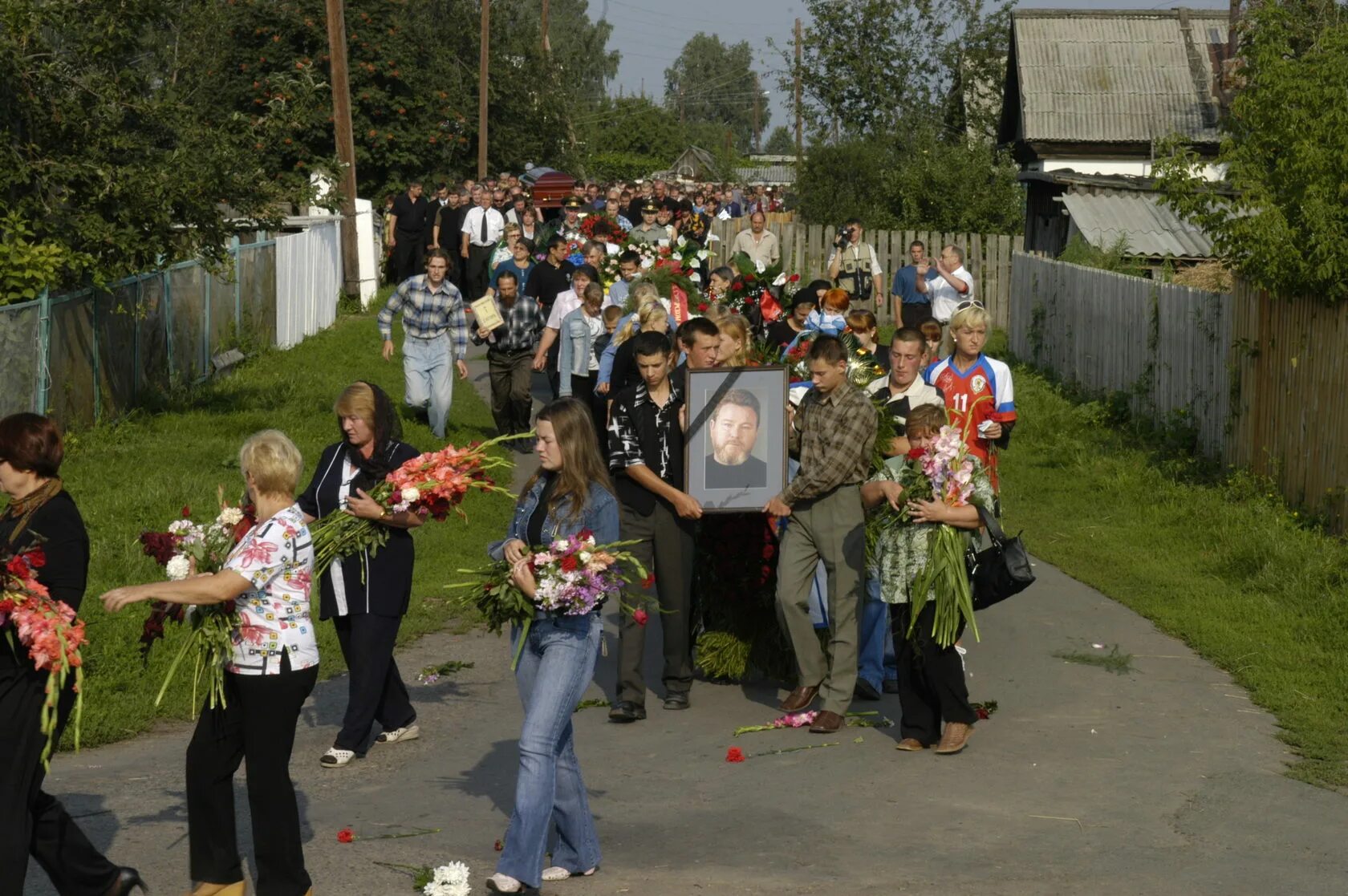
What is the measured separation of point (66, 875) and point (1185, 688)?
19.6ft

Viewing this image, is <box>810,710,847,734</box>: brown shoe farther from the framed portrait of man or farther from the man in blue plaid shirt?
the man in blue plaid shirt

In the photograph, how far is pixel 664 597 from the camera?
9.12m

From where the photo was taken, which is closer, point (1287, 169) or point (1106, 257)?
point (1287, 169)

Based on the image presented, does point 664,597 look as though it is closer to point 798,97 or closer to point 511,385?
point 511,385

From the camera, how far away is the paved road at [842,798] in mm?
6453

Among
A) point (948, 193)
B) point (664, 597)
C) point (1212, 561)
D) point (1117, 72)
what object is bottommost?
point (1212, 561)

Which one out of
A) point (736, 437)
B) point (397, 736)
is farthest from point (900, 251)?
point (397, 736)

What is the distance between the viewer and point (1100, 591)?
464 inches

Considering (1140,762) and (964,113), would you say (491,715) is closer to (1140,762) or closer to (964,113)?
(1140,762)

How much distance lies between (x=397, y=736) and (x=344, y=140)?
21.6 m

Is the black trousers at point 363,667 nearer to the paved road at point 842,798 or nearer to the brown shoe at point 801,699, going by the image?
the paved road at point 842,798

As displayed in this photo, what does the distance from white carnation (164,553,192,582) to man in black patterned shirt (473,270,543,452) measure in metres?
10.3

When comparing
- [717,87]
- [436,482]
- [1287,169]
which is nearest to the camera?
[436,482]

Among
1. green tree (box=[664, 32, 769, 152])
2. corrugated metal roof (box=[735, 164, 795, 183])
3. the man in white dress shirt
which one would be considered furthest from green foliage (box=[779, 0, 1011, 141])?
green tree (box=[664, 32, 769, 152])
